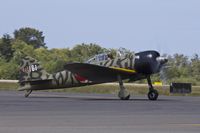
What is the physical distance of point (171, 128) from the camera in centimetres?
1509

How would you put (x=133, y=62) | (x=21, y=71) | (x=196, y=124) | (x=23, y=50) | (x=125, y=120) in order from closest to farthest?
(x=196, y=124)
(x=125, y=120)
(x=133, y=62)
(x=21, y=71)
(x=23, y=50)

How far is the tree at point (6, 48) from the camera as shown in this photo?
386 feet

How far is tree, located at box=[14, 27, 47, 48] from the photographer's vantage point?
166625mm

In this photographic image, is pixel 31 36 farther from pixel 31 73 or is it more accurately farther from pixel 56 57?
pixel 31 73

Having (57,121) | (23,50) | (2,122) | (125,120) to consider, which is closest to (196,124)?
(125,120)

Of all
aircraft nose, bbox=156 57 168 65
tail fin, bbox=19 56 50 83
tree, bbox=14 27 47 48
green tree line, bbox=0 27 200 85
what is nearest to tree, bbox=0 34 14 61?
green tree line, bbox=0 27 200 85

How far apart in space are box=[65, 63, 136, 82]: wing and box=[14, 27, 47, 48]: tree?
434ft

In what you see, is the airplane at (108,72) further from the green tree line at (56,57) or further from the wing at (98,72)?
the green tree line at (56,57)

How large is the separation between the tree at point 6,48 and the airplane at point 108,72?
80.3m

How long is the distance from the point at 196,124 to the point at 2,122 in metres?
5.21

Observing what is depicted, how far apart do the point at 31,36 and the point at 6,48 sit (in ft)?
162

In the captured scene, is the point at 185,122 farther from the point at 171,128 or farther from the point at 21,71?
the point at 21,71

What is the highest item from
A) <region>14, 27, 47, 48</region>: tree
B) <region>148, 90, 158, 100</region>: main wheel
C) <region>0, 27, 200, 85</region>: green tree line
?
<region>14, 27, 47, 48</region>: tree

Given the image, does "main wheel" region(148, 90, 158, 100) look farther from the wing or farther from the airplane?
the wing
